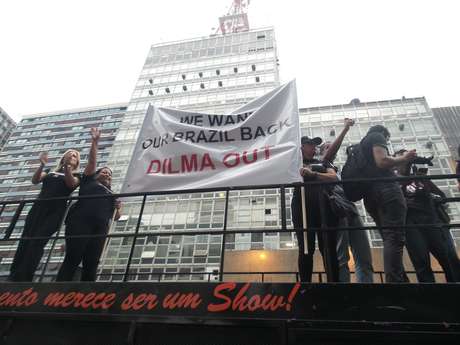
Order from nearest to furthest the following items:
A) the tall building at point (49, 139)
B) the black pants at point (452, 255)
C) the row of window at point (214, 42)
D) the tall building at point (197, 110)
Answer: the black pants at point (452, 255)
the tall building at point (197, 110)
the row of window at point (214, 42)
the tall building at point (49, 139)

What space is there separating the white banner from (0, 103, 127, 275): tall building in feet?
255

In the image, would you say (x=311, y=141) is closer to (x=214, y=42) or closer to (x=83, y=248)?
(x=83, y=248)

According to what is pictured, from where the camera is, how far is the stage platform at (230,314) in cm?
238

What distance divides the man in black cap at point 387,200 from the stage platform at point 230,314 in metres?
0.78

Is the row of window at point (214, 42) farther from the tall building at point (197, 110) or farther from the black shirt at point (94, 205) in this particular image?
the black shirt at point (94, 205)

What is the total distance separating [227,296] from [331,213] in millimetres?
1886

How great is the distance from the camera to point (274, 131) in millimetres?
4230

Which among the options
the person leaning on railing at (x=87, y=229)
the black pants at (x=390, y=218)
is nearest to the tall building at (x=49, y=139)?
the person leaning on railing at (x=87, y=229)

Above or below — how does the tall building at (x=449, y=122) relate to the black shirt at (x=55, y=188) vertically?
above

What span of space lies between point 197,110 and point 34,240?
38.4 metres

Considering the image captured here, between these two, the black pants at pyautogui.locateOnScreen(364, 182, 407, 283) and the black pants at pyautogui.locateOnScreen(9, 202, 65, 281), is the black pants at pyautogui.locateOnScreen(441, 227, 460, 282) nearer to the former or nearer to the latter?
the black pants at pyautogui.locateOnScreen(364, 182, 407, 283)

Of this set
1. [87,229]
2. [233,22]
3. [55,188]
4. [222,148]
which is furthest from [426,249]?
[233,22]

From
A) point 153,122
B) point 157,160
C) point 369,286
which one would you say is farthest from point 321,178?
point 153,122

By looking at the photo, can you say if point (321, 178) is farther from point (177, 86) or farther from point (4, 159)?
point (4, 159)
